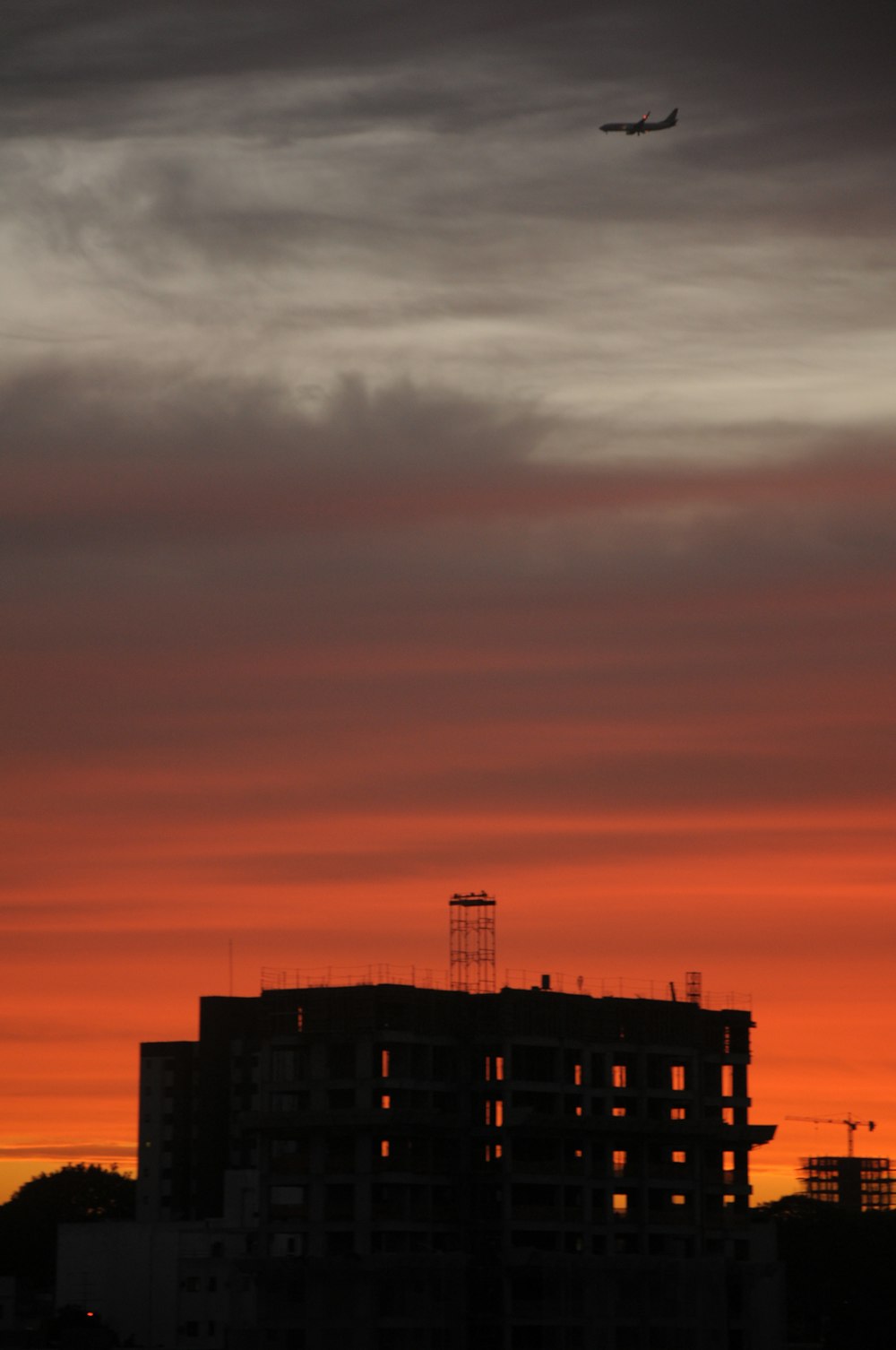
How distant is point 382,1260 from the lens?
648ft

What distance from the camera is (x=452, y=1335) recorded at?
199375mm

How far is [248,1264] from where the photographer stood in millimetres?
198500

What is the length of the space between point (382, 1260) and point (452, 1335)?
8.65 metres

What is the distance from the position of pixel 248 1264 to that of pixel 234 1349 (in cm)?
721

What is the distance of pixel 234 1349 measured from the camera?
19988cm

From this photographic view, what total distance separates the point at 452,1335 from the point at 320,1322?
10.8 m

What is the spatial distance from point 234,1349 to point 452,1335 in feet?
56.6

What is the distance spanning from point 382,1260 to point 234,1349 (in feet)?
46.6

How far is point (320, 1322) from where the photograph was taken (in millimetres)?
196500

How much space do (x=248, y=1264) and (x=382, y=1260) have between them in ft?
35.0

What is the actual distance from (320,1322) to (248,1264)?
732 centimetres
